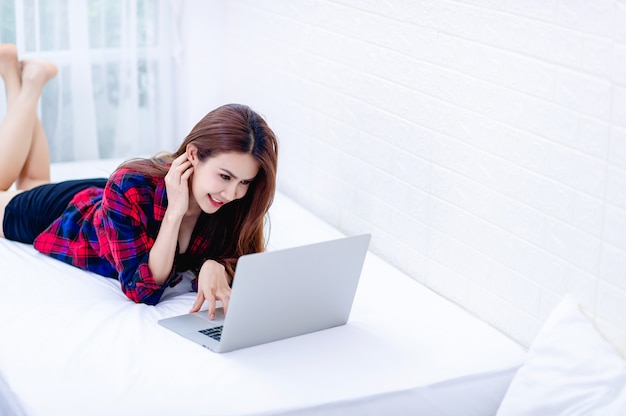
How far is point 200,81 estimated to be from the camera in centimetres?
372

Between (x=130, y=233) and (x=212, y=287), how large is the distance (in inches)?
9.8

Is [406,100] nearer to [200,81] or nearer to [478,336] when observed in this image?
[478,336]

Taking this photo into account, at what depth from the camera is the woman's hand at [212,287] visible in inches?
93.7

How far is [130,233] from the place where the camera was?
2.44 meters

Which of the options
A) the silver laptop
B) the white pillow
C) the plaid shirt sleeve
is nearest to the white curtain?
the plaid shirt sleeve

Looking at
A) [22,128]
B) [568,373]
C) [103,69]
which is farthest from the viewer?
[103,69]

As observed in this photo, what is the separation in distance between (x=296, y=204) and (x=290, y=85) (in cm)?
40

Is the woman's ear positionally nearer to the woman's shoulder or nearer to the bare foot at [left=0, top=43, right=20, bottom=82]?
the woman's shoulder

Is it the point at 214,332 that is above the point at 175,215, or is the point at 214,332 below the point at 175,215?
below

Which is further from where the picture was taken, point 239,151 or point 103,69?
point 103,69

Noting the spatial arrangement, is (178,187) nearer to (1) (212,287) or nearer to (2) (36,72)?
(1) (212,287)

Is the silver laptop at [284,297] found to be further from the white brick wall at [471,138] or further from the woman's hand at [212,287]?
the white brick wall at [471,138]

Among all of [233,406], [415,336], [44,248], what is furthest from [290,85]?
[233,406]

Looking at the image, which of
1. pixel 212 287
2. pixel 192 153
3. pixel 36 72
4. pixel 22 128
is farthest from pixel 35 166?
Result: pixel 212 287
